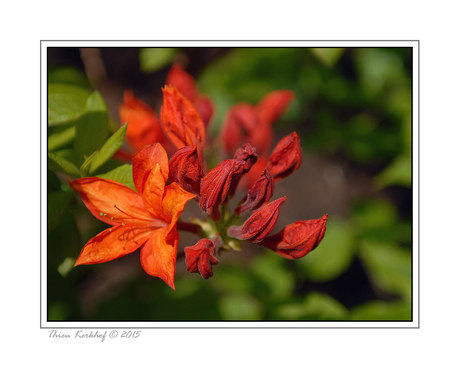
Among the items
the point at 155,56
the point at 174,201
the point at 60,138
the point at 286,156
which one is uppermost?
the point at 155,56

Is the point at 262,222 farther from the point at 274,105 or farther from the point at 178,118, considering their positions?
A: the point at 274,105

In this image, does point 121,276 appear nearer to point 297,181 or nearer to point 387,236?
point 297,181

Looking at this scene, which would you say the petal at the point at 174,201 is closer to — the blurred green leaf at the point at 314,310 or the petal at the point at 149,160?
the petal at the point at 149,160

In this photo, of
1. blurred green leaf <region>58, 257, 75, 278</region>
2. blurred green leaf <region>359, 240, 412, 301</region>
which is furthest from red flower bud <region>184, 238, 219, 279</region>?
blurred green leaf <region>359, 240, 412, 301</region>

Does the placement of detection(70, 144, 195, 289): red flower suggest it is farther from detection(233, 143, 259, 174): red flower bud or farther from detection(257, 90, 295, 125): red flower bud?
detection(257, 90, 295, 125): red flower bud

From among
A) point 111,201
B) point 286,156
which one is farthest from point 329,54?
point 111,201

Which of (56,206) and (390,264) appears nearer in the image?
(56,206)
